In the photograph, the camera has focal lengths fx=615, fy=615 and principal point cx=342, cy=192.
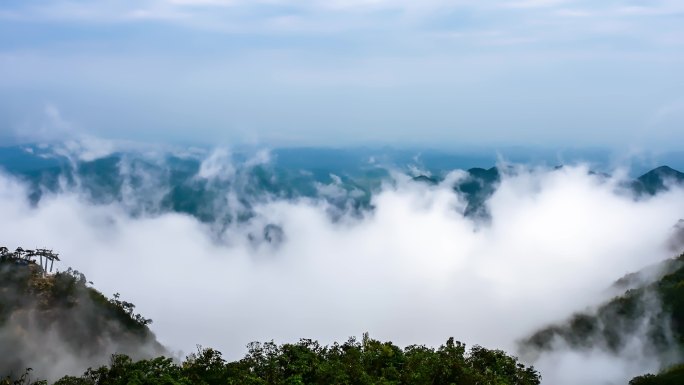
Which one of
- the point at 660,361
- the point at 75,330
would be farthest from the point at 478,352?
the point at 660,361

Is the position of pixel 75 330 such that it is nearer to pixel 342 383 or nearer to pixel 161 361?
pixel 161 361

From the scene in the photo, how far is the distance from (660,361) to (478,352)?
463ft

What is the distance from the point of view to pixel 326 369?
63.3 meters

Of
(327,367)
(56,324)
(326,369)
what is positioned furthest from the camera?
(56,324)

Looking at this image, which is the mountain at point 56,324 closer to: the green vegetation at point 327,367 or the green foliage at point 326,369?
the green vegetation at point 327,367

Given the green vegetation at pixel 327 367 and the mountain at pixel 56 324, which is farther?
the mountain at pixel 56 324

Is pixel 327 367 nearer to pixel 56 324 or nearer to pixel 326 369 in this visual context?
pixel 326 369

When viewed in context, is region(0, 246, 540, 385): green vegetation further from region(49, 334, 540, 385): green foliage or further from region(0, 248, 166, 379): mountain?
region(0, 248, 166, 379): mountain

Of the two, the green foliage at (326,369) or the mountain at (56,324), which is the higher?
the mountain at (56,324)

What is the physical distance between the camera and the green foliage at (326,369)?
205 feet

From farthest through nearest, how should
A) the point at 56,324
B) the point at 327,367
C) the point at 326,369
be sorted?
1. the point at 56,324
2. the point at 327,367
3. the point at 326,369

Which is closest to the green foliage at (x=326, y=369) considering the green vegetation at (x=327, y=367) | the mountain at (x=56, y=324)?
the green vegetation at (x=327, y=367)

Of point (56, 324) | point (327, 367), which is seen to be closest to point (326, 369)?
point (327, 367)

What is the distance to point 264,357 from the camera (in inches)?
2830
